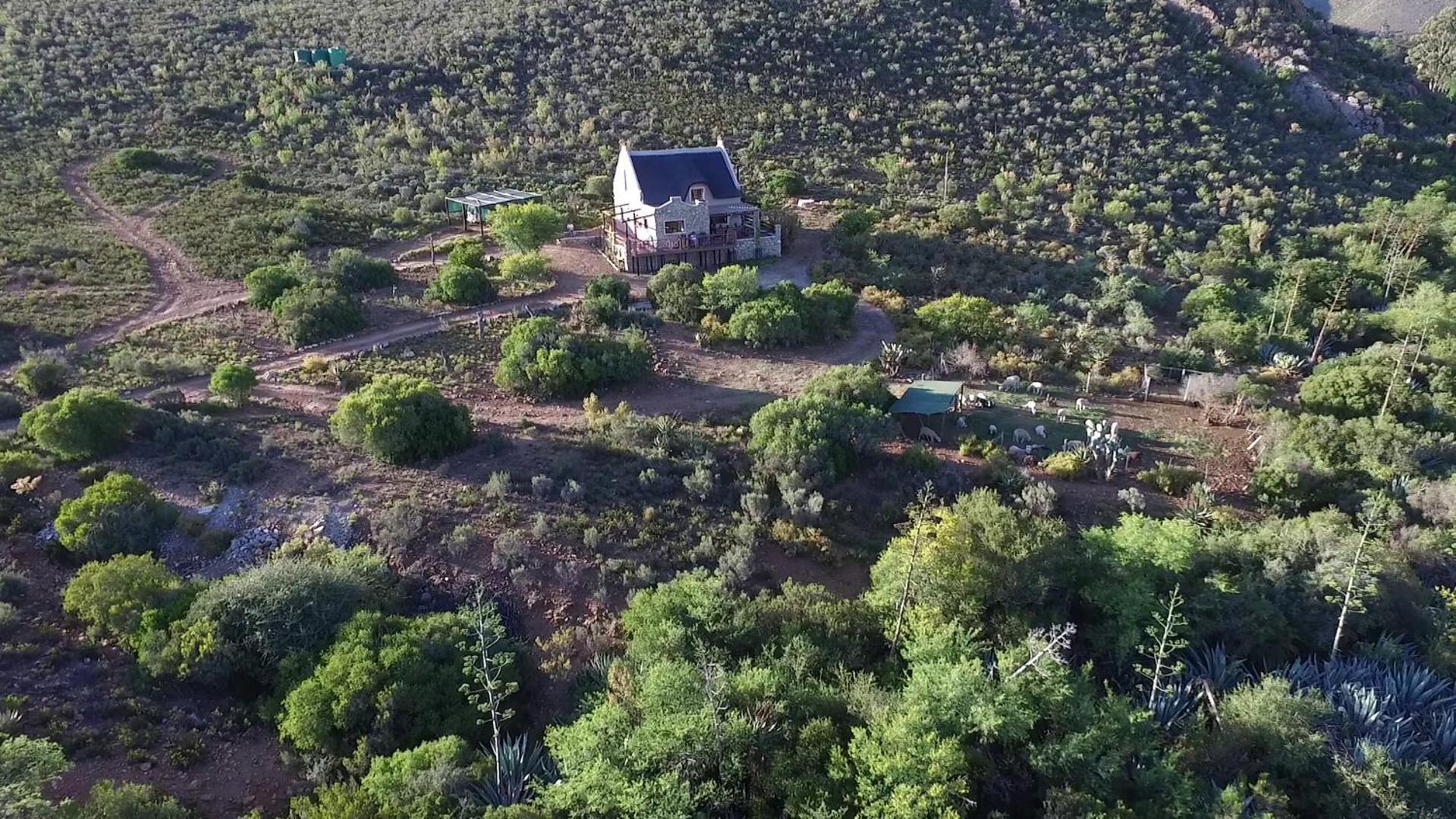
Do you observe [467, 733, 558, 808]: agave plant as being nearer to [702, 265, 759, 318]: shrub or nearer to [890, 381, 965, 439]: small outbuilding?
[890, 381, 965, 439]: small outbuilding

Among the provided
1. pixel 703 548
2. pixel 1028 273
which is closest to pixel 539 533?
pixel 703 548

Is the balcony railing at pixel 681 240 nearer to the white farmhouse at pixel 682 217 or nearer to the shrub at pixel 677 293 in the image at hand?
the white farmhouse at pixel 682 217

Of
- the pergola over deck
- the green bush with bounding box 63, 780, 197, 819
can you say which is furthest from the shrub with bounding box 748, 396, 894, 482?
the pergola over deck

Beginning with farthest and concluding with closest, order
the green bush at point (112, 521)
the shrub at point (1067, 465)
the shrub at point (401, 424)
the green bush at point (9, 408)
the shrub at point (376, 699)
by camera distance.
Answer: the green bush at point (9, 408) → the shrub at point (1067, 465) → the shrub at point (401, 424) → the green bush at point (112, 521) → the shrub at point (376, 699)

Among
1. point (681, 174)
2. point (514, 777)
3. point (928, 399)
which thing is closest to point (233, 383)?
point (514, 777)

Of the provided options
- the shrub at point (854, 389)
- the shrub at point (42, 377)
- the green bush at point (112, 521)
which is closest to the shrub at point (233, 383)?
the shrub at point (42, 377)

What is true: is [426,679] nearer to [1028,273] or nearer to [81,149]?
[1028,273]

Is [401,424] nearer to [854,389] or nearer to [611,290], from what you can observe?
[611,290]
